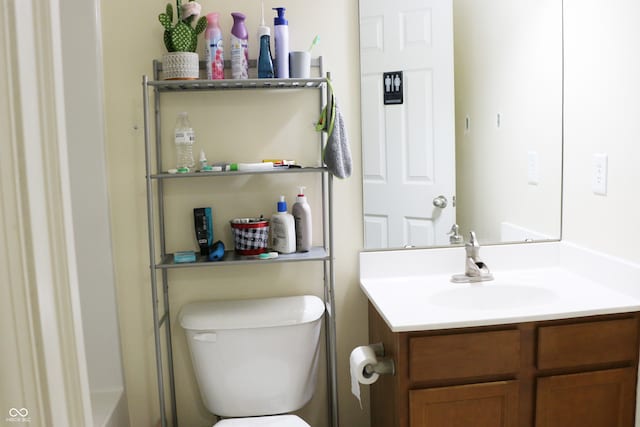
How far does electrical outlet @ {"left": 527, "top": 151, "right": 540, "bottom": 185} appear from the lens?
211 centimetres

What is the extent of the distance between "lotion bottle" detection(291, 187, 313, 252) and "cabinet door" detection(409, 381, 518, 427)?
24.7 inches

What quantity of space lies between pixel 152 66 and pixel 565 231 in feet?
5.37

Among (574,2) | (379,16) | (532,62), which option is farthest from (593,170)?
(379,16)

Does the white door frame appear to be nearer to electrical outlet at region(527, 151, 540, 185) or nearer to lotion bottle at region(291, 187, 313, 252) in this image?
lotion bottle at region(291, 187, 313, 252)

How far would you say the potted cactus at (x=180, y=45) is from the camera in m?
1.78

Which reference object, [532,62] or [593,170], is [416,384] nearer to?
[593,170]

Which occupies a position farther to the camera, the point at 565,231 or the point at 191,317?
the point at 565,231

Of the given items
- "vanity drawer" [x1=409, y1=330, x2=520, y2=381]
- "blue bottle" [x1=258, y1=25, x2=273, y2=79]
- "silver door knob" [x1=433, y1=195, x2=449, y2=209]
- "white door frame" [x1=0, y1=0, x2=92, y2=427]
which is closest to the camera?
"white door frame" [x1=0, y1=0, x2=92, y2=427]

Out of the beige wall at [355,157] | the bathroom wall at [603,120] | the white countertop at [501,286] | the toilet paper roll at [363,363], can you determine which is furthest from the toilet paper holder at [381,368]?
the bathroom wall at [603,120]

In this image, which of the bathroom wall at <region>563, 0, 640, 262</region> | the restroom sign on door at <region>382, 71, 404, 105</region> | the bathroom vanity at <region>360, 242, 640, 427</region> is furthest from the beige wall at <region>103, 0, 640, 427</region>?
the bathroom vanity at <region>360, 242, 640, 427</region>

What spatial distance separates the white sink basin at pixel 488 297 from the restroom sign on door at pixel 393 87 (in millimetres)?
695

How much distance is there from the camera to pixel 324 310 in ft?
6.58

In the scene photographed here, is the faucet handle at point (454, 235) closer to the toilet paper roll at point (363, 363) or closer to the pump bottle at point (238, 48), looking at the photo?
the toilet paper roll at point (363, 363)

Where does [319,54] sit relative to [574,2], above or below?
below
